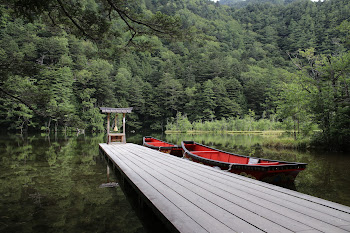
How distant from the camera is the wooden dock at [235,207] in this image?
6.41 ft

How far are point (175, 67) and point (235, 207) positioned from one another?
57.9m

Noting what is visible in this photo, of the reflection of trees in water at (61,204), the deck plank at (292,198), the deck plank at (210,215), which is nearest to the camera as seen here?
the deck plank at (210,215)

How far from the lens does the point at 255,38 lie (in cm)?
8294

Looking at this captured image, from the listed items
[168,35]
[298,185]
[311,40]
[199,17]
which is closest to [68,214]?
[168,35]

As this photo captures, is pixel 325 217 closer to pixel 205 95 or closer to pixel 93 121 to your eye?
pixel 93 121

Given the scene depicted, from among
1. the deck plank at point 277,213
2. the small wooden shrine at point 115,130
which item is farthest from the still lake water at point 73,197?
the small wooden shrine at point 115,130

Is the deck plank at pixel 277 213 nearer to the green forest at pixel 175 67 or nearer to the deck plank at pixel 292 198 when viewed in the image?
the deck plank at pixel 292 198

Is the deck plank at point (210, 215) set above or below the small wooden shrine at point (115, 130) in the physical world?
below

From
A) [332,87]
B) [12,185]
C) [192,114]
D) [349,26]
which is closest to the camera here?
[12,185]

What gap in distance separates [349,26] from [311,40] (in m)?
62.9

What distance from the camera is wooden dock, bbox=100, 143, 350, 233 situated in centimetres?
196

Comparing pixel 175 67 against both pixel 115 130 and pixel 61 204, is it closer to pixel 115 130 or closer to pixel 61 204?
pixel 115 130

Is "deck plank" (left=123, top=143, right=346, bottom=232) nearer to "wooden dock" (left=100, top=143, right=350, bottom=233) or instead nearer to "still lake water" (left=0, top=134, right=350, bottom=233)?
"wooden dock" (left=100, top=143, right=350, bottom=233)

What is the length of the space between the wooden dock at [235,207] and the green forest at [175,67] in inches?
122
